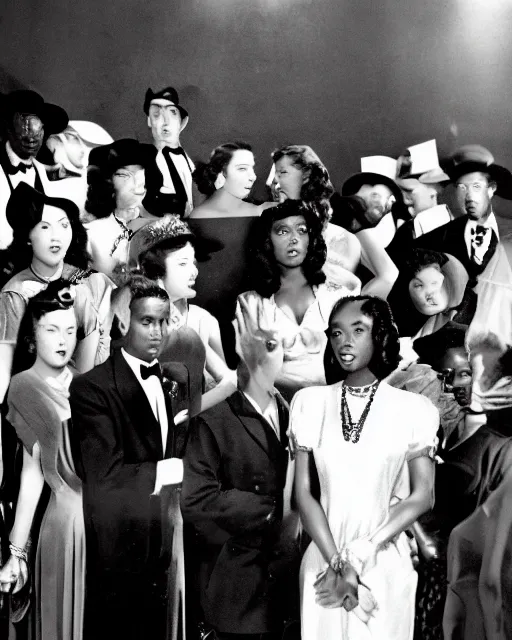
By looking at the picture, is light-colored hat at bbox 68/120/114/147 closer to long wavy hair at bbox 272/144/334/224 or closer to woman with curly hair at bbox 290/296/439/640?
long wavy hair at bbox 272/144/334/224

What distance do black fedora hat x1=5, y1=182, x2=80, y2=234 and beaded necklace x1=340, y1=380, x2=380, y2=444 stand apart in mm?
1600

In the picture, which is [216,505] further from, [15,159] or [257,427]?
[15,159]

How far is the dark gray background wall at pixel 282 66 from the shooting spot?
Result: 14.2ft

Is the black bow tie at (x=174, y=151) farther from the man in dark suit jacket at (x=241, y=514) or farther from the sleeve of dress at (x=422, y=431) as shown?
the sleeve of dress at (x=422, y=431)

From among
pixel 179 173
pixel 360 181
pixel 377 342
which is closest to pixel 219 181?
pixel 179 173

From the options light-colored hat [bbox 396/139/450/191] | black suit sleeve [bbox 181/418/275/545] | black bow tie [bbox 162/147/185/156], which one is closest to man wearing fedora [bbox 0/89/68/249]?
black bow tie [bbox 162/147/185/156]

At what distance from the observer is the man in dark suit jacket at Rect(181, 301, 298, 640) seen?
13.1 feet

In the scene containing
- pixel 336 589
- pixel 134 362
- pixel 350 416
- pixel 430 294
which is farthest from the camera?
pixel 430 294

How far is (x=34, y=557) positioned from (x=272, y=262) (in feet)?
5.98

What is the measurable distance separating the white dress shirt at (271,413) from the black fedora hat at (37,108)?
166 cm

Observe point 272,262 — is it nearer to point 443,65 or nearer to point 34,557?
point 443,65

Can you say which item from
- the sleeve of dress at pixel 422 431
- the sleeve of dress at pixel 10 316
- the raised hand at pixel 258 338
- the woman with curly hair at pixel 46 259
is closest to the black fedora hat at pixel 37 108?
the woman with curly hair at pixel 46 259

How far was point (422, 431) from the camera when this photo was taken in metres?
3.90

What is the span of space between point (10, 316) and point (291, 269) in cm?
139
